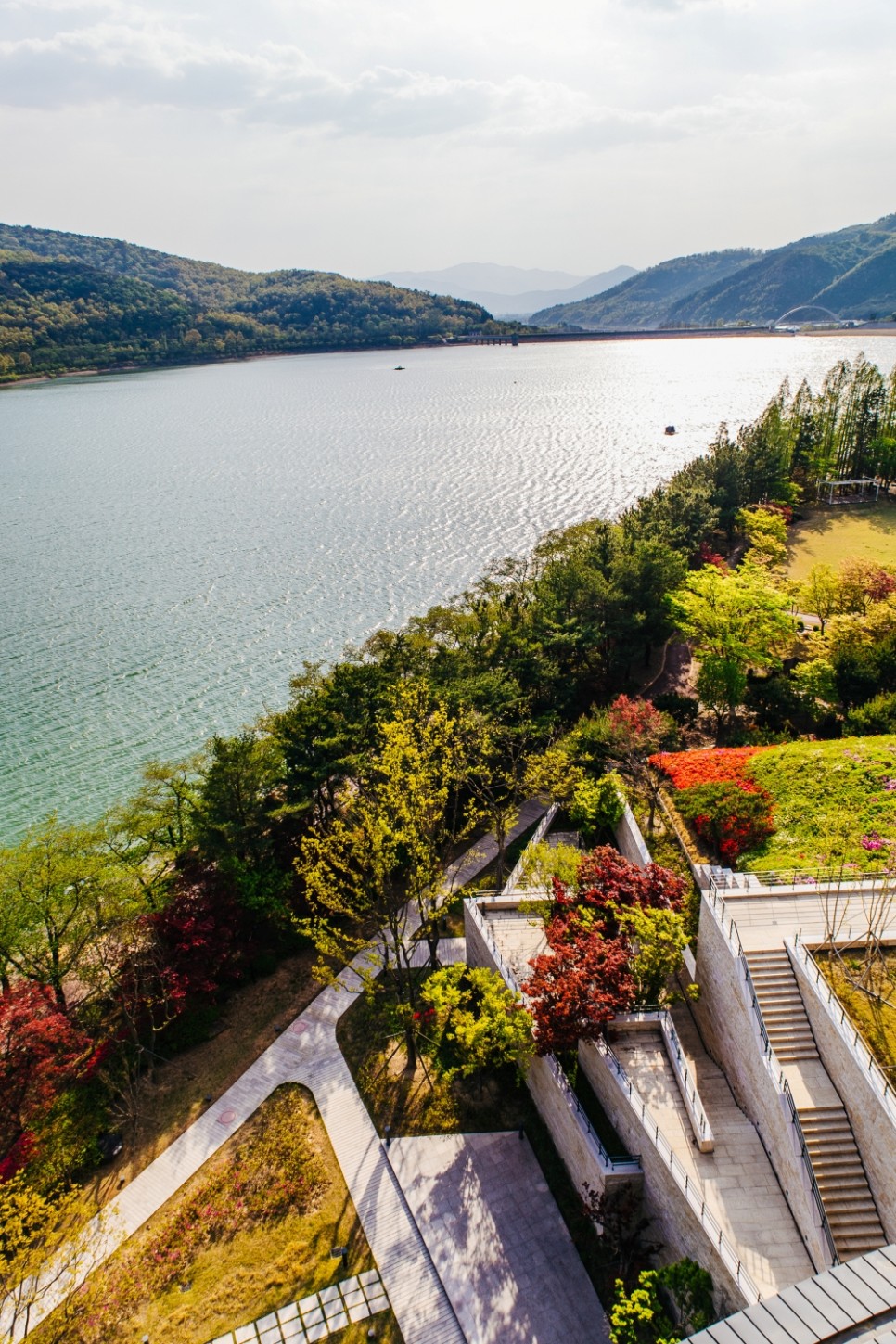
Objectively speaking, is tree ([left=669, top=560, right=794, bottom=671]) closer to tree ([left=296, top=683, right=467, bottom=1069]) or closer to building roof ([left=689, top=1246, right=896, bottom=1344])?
tree ([left=296, top=683, right=467, bottom=1069])

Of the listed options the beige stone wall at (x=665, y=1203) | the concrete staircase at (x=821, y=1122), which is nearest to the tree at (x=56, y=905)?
the beige stone wall at (x=665, y=1203)

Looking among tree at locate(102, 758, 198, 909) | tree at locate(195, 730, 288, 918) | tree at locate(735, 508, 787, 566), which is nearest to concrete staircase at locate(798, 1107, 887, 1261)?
tree at locate(195, 730, 288, 918)

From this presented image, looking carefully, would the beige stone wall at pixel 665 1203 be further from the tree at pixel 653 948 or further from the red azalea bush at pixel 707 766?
the red azalea bush at pixel 707 766

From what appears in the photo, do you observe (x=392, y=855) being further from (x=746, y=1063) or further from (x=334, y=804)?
(x=746, y=1063)

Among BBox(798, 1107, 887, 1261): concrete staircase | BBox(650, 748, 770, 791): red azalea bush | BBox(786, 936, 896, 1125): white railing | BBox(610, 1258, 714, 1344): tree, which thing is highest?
BBox(786, 936, 896, 1125): white railing

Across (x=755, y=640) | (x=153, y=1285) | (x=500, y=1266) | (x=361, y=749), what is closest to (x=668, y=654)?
(x=755, y=640)

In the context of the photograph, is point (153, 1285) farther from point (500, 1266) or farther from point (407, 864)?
point (407, 864)

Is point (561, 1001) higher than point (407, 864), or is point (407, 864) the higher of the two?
point (561, 1001)
